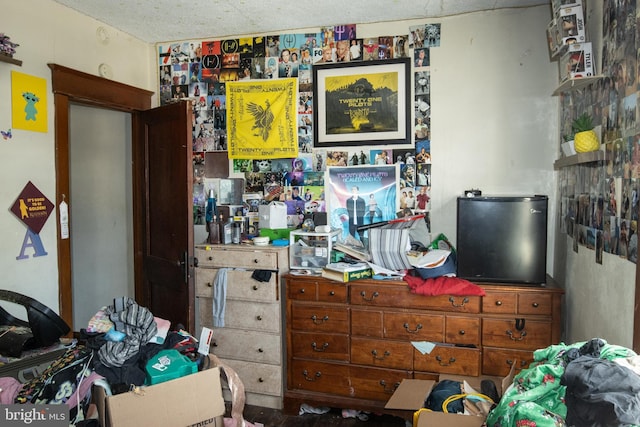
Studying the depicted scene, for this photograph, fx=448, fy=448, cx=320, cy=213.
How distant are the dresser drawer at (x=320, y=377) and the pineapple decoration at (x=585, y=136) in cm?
185

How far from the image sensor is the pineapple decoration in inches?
80.7

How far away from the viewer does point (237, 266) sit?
3.09m

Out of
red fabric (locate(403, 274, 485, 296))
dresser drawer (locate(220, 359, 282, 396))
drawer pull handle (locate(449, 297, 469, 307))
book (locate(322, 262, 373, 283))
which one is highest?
book (locate(322, 262, 373, 283))

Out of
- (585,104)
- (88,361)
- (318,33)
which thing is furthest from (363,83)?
(88,361)

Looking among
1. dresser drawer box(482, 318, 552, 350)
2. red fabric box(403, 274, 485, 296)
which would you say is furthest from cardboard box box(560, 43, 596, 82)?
dresser drawer box(482, 318, 552, 350)

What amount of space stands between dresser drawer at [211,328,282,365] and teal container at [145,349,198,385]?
119 cm

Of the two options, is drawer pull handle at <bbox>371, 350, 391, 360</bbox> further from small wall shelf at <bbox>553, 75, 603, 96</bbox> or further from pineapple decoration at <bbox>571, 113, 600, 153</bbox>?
small wall shelf at <bbox>553, 75, 603, 96</bbox>

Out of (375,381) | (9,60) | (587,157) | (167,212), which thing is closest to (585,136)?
(587,157)

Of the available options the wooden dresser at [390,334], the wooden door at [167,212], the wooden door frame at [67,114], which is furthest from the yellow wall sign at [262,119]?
the wooden dresser at [390,334]

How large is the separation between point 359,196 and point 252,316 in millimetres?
1145

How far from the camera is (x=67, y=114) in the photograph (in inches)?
116

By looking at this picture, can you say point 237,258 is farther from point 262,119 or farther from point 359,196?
point 262,119

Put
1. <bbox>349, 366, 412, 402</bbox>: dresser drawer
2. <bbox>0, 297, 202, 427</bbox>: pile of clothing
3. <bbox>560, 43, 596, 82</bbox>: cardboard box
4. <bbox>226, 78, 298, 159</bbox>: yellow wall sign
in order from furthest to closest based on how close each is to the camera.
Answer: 1. <bbox>226, 78, 298, 159</bbox>: yellow wall sign
2. <bbox>349, 366, 412, 402</bbox>: dresser drawer
3. <bbox>560, 43, 596, 82</bbox>: cardboard box
4. <bbox>0, 297, 202, 427</bbox>: pile of clothing

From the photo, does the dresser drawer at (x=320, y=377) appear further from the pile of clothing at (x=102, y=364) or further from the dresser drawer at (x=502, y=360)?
the pile of clothing at (x=102, y=364)
